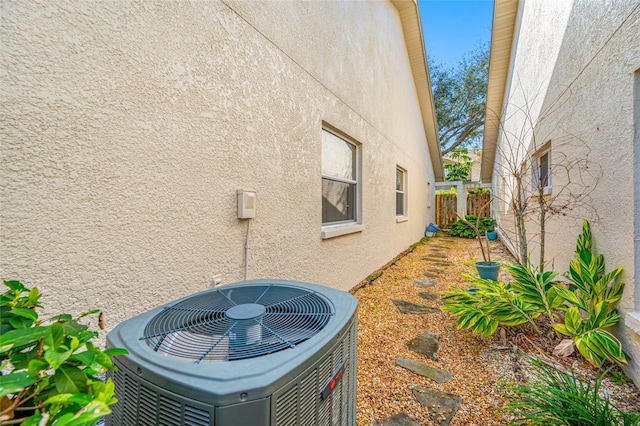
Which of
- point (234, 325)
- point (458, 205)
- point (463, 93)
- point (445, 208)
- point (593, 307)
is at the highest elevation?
point (463, 93)

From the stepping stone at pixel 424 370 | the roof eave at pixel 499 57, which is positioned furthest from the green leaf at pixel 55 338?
the roof eave at pixel 499 57

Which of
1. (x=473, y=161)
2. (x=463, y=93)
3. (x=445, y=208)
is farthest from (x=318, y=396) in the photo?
(x=473, y=161)

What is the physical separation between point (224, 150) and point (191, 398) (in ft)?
5.52

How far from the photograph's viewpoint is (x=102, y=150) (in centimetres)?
138

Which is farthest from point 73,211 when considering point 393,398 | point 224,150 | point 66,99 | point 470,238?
point 470,238

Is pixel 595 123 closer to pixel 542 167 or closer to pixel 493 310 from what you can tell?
pixel 493 310

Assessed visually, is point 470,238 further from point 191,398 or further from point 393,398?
point 191,398

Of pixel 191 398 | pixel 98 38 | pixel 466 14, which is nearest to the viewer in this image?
pixel 191 398

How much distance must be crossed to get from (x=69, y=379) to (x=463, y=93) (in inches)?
660

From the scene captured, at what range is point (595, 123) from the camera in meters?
2.46

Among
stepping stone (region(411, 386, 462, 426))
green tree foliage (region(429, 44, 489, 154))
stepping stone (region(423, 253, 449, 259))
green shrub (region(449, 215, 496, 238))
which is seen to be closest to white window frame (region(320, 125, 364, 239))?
stepping stone (region(411, 386, 462, 426))

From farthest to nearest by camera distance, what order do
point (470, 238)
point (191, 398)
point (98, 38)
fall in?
point (470, 238) < point (98, 38) < point (191, 398)

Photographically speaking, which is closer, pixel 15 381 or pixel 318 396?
pixel 15 381

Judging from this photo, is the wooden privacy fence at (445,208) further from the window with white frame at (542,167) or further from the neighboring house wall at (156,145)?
the neighboring house wall at (156,145)
